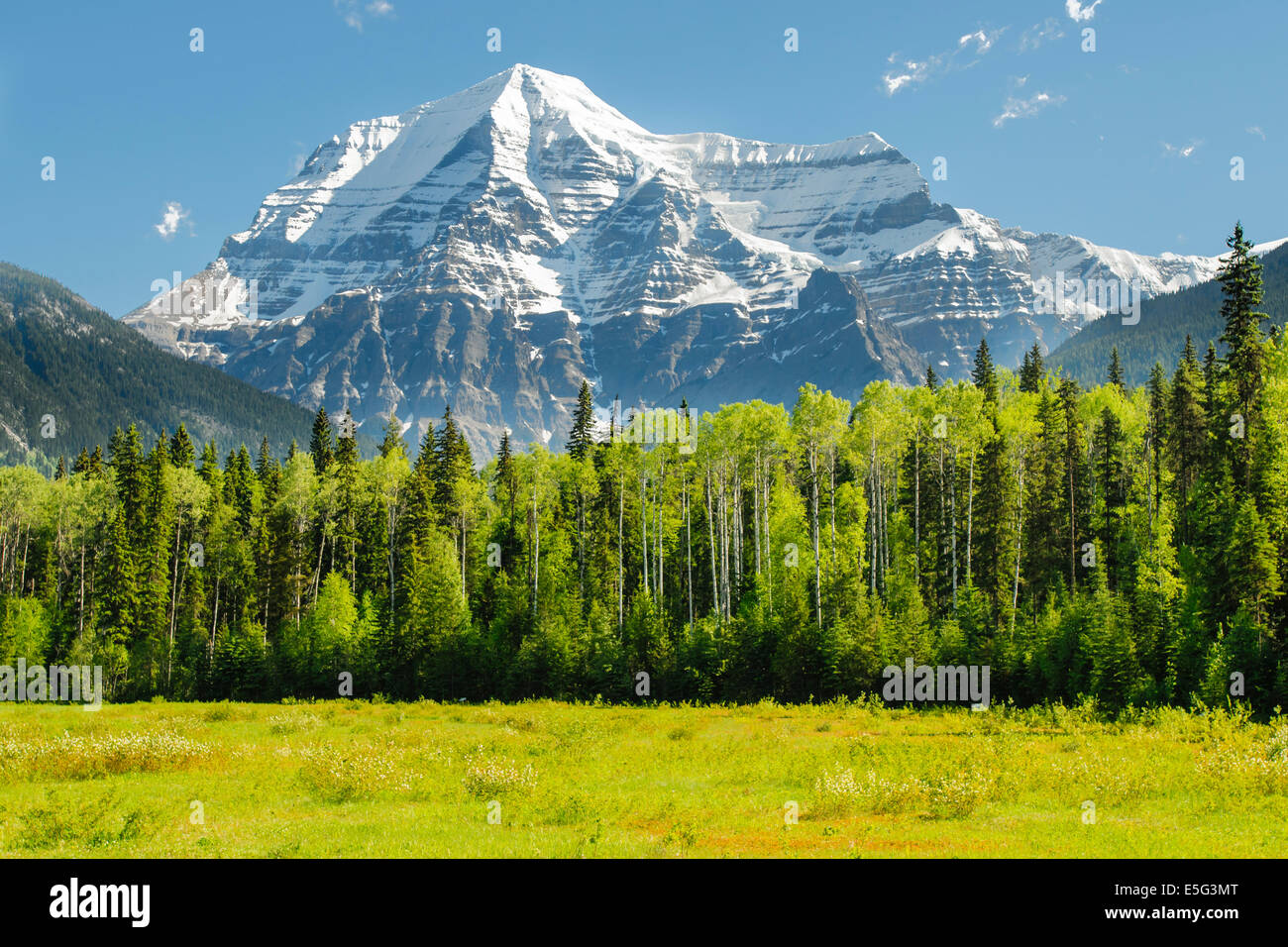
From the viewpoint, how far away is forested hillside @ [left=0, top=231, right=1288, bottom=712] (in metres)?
42.4

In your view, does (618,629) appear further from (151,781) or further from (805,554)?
(151,781)

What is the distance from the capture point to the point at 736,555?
204ft

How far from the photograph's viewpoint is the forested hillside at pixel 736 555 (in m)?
42.4

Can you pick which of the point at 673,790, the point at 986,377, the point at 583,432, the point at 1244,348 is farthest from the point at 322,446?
the point at 1244,348

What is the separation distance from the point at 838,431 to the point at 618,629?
781 inches

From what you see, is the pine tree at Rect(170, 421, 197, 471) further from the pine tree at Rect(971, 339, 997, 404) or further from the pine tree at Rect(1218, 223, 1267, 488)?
the pine tree at Rect(1218, 223, 1267, 488)

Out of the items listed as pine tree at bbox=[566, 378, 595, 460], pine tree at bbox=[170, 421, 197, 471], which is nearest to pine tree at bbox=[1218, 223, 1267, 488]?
pine tree at bbox=[566, 378, 595, 460]

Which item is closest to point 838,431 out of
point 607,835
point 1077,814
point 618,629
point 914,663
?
point 914,663

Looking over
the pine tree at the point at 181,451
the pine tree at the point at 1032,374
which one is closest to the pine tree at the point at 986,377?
the pine tree at the point at 1032,374

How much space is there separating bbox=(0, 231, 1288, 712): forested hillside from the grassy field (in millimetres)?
7980

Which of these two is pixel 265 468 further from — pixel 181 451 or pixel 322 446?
pixel 181 451

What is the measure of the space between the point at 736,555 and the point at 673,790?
36.4m

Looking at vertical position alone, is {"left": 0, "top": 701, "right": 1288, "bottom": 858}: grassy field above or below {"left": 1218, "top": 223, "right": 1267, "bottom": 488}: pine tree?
below

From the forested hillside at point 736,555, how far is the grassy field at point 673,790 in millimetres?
7980
